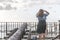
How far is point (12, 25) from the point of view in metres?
12.2

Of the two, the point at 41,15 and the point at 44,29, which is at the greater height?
the point at 41,15

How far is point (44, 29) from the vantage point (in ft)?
22.4

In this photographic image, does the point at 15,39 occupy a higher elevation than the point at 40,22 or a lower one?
lower

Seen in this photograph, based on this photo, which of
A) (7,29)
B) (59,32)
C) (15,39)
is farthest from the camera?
(7,29)

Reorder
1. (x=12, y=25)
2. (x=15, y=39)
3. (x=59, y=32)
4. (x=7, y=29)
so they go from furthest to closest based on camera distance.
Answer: (x=12, y=25), (x=7, y=29), (x=59, y=32), (x=15, y=39)

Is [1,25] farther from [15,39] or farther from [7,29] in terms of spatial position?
[15,39]

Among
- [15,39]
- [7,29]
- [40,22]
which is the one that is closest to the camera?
[15,39]

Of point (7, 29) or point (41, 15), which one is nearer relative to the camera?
point (41, 15)

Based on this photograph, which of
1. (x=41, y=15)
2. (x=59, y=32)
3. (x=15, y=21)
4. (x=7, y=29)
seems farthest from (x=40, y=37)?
(x=15, y=21)

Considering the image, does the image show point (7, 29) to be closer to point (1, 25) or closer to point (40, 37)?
point (1, 25)

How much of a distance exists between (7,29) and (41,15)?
4.81 metres

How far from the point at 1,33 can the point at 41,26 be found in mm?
5077

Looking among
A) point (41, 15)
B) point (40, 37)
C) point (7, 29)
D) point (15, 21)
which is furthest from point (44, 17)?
point (15, 21)

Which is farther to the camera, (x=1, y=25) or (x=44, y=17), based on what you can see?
(x=1, y=25)
